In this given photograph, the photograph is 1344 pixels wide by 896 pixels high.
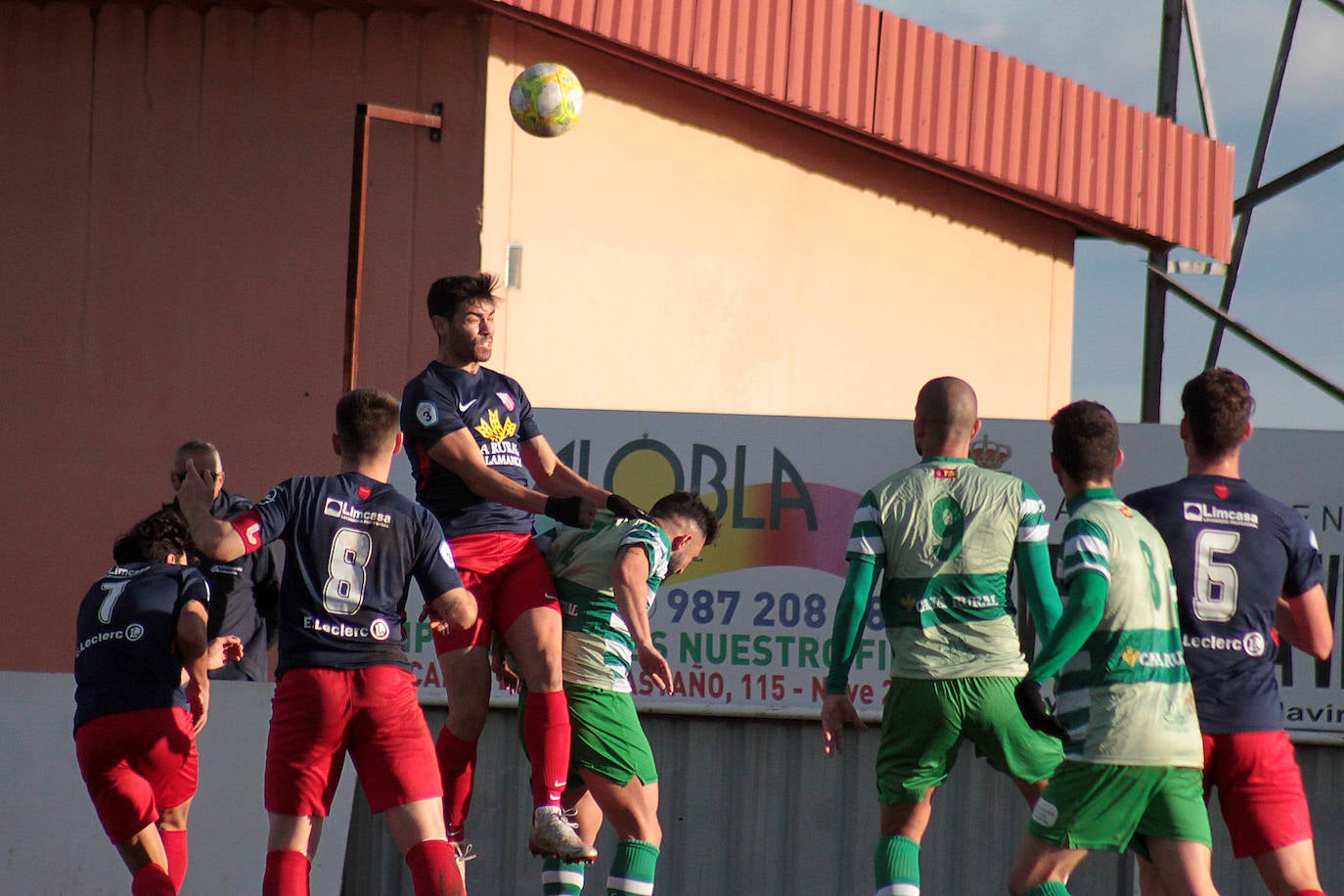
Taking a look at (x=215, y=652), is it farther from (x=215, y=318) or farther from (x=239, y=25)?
(x=239, y=25)

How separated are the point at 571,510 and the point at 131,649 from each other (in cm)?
198

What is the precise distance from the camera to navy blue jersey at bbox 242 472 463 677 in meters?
5.30

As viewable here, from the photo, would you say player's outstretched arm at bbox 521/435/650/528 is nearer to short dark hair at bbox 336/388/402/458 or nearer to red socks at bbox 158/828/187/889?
short dark hair at bbox 336/388/402/458

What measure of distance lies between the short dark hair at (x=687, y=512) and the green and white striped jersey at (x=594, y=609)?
16cm

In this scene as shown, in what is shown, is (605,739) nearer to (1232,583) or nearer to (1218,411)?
(1232,583)

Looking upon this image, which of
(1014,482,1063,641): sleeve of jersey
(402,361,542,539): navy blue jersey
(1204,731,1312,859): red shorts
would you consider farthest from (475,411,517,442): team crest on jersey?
(1204,731,1312,859): red shorts

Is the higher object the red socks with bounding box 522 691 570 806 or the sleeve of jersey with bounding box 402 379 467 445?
the sleeve of jersey with bounding box 402 379 467 445

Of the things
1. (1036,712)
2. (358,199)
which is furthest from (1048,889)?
(358,199)

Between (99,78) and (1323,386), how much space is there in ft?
30.7

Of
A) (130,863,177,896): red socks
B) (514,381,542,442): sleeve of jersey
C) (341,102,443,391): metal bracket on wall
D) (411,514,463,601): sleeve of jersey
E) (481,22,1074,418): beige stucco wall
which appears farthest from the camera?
(481,22,1074,418): beige stucco wall

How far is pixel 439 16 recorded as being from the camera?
1013cm

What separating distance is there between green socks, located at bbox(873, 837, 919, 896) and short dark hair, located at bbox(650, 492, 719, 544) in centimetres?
152

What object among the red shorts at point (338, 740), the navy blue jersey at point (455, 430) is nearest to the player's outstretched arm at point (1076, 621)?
the red shorts at point (338, 740)

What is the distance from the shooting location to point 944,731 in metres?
5.40
